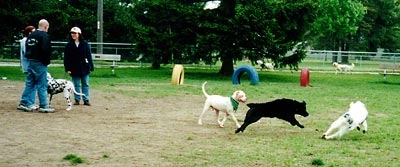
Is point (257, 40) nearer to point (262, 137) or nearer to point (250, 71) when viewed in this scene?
point (250, 71)

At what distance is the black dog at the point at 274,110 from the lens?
9.80m

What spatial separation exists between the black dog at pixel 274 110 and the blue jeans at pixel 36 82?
14.5 feet

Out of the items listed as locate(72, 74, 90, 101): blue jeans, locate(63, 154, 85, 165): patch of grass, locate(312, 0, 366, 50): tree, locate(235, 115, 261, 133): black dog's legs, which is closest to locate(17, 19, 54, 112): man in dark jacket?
locate(72, 74, 90, 101): blue jeans

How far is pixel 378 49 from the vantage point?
71625 millimetres

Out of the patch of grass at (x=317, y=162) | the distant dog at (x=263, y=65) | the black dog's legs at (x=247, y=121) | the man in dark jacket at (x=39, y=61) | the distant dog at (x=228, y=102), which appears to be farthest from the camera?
the distant dog at (x=263, y=65)

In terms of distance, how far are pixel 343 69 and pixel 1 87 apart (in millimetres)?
23452

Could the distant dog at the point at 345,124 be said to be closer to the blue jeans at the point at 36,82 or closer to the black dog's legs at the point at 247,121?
the black dog's legs at the point at 247,121

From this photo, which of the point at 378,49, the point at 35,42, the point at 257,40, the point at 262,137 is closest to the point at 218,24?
the point at 257,40

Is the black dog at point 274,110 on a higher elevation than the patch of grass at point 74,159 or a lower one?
higher

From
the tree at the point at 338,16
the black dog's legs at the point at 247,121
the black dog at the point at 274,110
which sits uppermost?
the tree at the point at 338,16

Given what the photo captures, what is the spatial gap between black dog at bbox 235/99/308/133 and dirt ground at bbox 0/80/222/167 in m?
0.89

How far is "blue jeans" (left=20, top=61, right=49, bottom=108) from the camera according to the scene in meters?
12.0

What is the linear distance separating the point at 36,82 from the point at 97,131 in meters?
2.92

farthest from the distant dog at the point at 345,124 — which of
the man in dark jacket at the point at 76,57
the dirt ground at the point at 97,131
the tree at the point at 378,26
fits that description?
the tree at the point at 378,26
